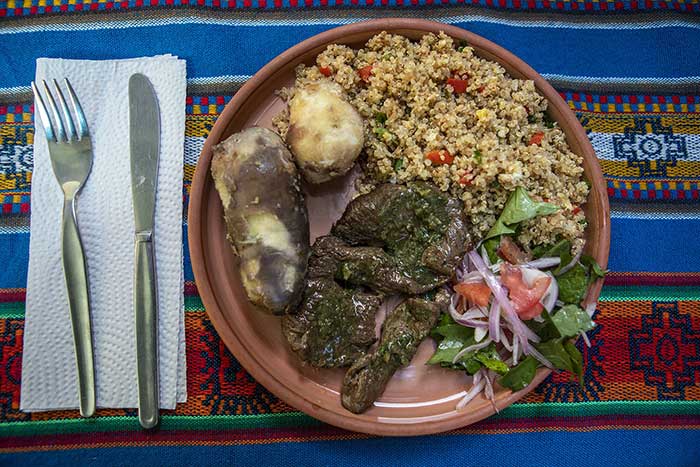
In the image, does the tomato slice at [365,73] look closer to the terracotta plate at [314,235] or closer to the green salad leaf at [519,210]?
the terracotta plate at [314,235]

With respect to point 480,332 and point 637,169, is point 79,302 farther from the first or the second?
point 637,169

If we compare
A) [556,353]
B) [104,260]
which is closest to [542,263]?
[556,353]

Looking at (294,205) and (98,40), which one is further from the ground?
(98,40)

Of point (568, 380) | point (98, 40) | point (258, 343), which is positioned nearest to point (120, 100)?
point (98, 40)

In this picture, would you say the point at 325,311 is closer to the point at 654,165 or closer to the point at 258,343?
the point at 258,343

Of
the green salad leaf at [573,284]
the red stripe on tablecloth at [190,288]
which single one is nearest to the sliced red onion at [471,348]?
the green salad leaf at [573,284]

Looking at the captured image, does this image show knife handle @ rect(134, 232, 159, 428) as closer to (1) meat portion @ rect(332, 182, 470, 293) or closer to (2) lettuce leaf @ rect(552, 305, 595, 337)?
(1) meat portion @ rect(332, 182, 470, 293)

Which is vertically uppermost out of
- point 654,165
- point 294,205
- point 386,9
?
point 386,9
